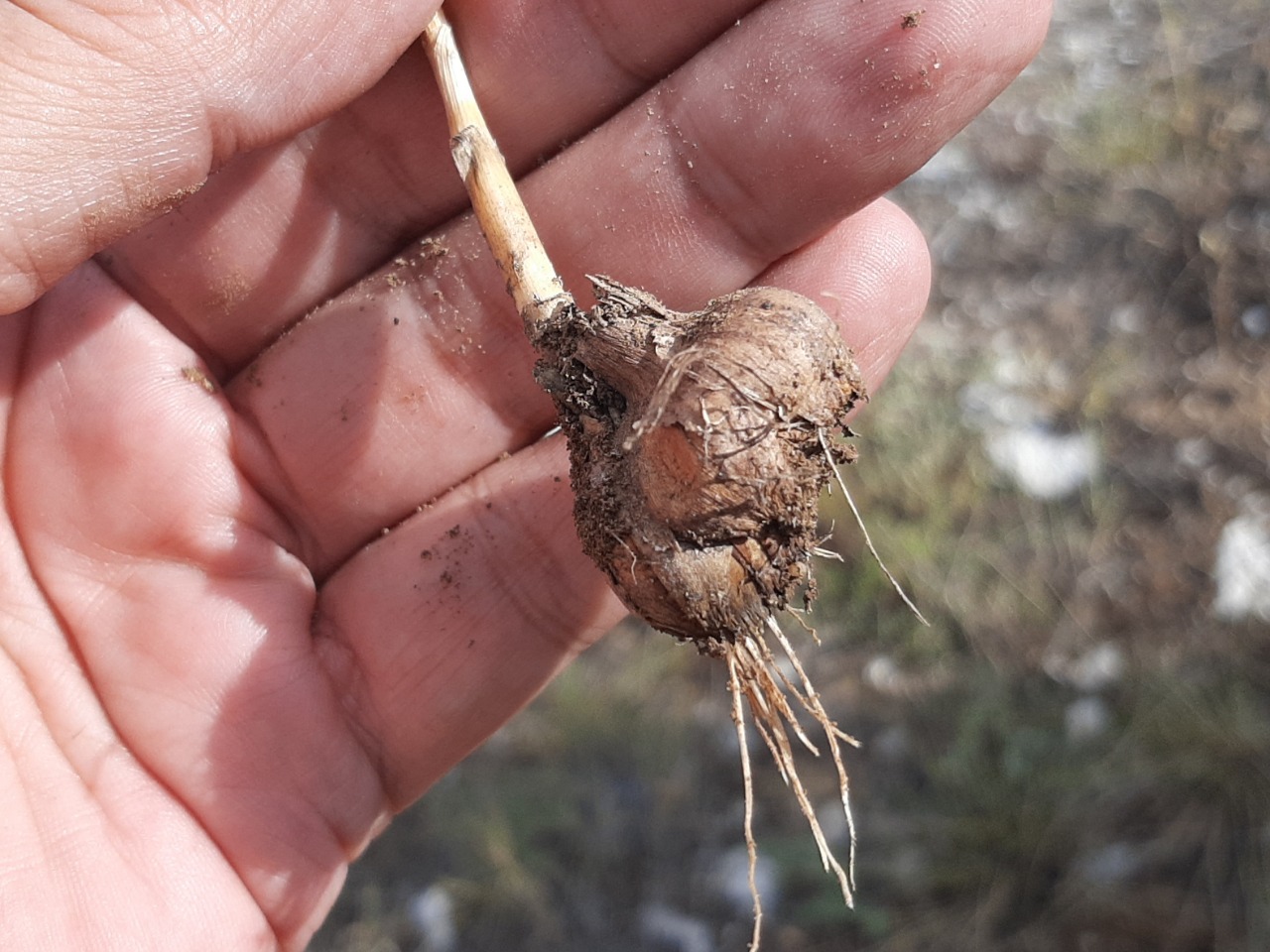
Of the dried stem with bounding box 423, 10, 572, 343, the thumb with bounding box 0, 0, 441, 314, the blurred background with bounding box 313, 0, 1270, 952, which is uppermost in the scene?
the thumb with bounding box 0, 0, 441, 314

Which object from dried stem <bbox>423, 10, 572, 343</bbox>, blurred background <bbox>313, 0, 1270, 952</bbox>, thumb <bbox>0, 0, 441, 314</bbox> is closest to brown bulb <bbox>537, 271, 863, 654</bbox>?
dried stem <bbox>423, 10, 572, 343</bbox>

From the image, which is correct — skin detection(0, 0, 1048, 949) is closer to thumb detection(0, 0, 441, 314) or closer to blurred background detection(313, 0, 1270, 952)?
thumb detection(0, 0, 441, 314)

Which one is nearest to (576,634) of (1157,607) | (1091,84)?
(1157,607)

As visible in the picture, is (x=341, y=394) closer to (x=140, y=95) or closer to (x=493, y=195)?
(x=493, y=195)

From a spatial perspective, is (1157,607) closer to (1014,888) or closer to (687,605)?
(1014,888)

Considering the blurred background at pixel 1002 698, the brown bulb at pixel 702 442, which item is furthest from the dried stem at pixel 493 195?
the blurred background at pixel 1002 698

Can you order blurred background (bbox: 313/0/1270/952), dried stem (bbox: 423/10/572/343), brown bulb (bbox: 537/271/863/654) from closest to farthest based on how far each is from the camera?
brown bulb (bbox: 537/271/863/654) < dried stem (bbox: 423/10/572/343) < blurred background (bbox: 313/0/1270/952)

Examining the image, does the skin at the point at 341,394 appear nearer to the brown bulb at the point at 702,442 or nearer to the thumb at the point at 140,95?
the thumb at the point at 140,95
